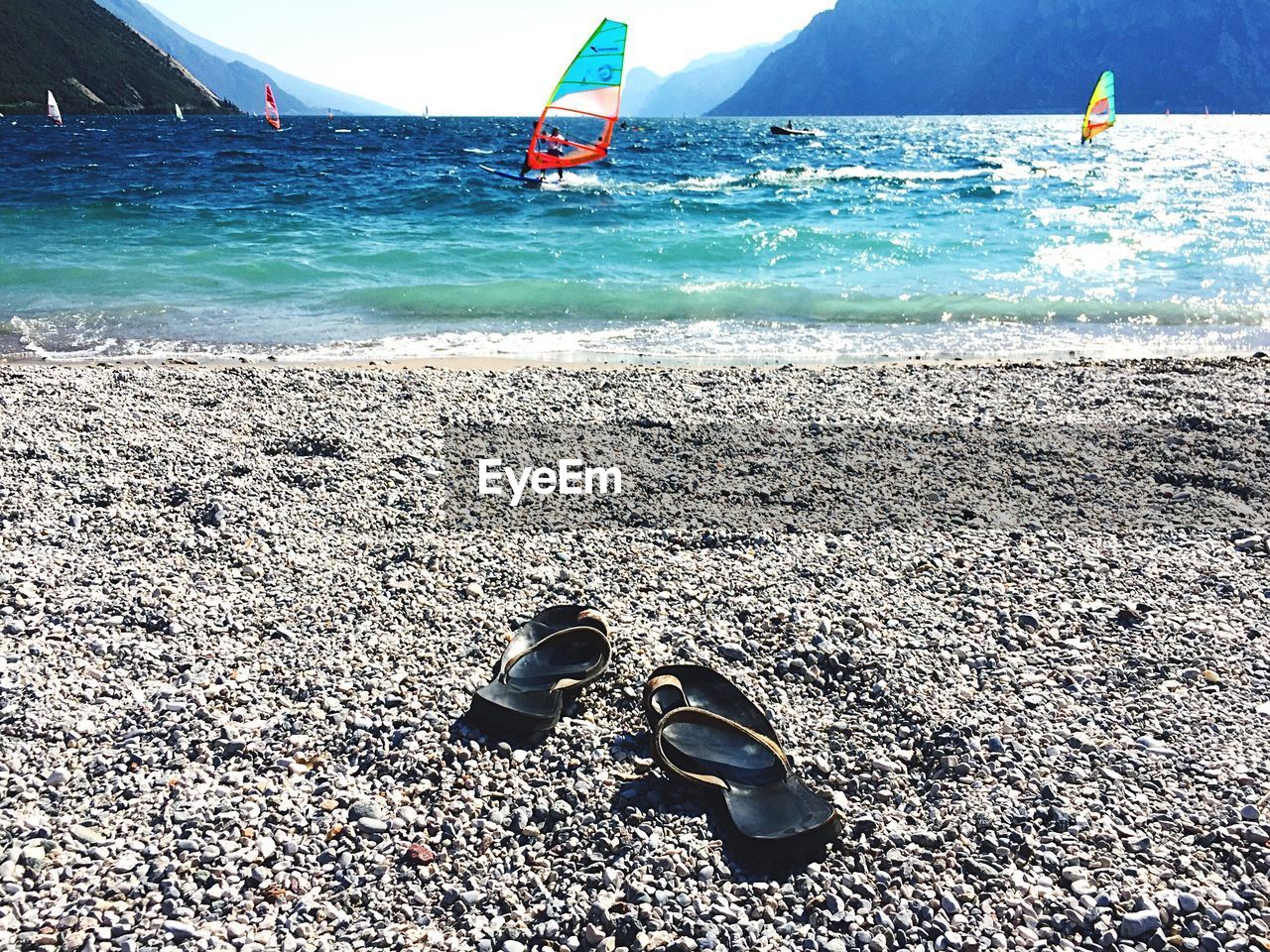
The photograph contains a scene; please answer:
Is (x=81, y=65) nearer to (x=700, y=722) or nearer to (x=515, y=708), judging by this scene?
(x=515, y=708)

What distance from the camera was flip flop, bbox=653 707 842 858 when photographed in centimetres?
312

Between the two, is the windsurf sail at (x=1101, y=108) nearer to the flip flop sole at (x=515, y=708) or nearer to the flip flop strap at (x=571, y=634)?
the flip flop strap at (x=571, y=634)

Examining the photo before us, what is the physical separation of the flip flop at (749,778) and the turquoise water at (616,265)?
734 cm

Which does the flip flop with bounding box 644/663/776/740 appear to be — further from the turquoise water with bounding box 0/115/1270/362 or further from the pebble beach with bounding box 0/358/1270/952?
the turquoise water with bounding box 0/115/1270/362

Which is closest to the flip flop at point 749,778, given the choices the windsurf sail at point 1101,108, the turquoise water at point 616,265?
the turquoise water at point 616,265

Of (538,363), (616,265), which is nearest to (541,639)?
(538,363)

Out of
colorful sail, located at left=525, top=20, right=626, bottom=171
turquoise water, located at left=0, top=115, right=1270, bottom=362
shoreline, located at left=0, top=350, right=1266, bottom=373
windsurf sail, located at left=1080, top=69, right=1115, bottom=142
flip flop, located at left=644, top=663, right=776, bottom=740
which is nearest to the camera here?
flip flop, located at left=644, top=663, right=776, bottom=740

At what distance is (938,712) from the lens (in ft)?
12.7

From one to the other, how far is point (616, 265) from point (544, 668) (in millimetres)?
13527

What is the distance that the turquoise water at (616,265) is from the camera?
11.5 metres

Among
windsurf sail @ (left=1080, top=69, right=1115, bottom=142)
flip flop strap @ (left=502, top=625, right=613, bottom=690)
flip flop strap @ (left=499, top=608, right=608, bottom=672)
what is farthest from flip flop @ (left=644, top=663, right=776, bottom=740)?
windsurf sail @ (left=1080, top=69, right=1115, bottom=142)

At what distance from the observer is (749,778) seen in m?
3.50

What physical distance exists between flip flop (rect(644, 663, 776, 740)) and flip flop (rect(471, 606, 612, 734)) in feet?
1.08

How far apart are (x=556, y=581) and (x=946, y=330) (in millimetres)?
9366
